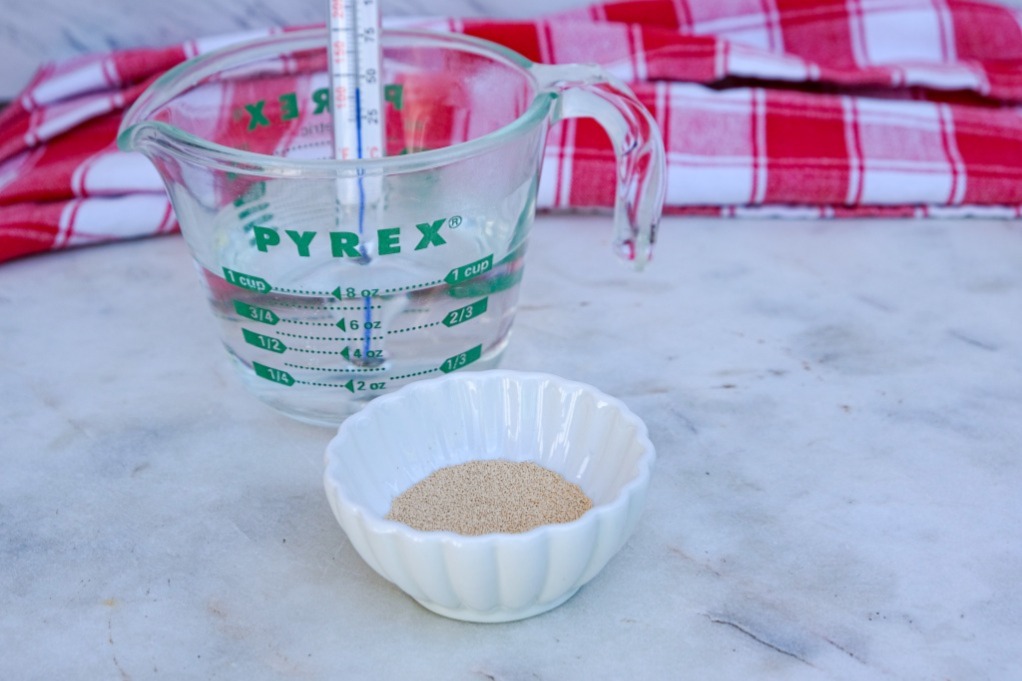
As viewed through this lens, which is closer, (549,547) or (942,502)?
(549,547)

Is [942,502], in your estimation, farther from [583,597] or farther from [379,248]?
[379,248]

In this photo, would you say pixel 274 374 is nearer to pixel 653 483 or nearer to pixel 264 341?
pixel 264 341

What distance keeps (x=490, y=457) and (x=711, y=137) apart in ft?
1.56

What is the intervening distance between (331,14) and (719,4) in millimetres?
600

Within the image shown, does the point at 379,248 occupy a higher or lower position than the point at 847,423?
higher

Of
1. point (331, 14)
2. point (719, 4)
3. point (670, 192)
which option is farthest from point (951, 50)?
point (331, 14)

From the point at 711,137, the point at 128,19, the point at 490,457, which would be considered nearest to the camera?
the point at 490,457

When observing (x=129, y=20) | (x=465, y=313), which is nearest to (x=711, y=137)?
(x=465, y=313)

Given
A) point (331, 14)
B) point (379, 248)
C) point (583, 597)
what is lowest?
point (583, 597)

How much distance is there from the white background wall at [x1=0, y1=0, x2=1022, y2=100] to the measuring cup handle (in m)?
0.51

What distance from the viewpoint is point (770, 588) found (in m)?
0.58

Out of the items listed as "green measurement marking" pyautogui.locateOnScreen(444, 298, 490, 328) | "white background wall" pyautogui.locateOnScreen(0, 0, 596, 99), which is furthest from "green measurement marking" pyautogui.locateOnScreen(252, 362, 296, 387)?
"white background wall" pyautogui.locateOnScreen(0, 0, 596, 99)

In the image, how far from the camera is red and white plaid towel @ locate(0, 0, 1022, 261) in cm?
95

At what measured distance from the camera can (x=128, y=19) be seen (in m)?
1.16
